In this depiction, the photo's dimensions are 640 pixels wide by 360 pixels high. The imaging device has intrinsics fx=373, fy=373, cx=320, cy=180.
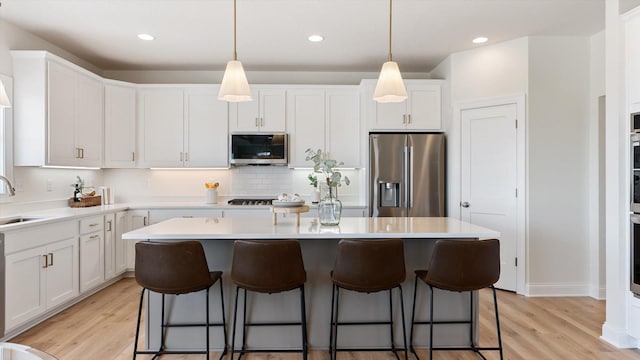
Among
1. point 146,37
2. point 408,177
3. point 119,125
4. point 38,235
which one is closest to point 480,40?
point 408,177

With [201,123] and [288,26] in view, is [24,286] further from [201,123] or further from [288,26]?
[288,26]

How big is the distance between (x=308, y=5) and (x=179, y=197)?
315cm

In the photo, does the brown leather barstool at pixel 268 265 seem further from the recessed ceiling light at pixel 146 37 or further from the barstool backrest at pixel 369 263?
the recessed ceiling light at pixel 146 37

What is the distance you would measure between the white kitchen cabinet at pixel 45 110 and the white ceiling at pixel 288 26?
1.26 feet

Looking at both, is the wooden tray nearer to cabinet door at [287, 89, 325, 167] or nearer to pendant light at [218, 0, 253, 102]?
cabinet door at [287, 89, 325, 167]

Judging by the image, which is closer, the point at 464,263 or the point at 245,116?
the point at 464,263

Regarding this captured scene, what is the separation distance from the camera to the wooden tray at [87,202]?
4207 millimetres

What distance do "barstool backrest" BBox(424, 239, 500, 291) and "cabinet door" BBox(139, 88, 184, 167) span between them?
3.65m

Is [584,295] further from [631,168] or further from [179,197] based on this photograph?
[179,197]

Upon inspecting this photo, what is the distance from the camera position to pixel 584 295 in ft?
12.9

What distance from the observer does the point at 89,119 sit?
166 inches

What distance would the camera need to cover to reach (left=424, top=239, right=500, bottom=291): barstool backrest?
224cm

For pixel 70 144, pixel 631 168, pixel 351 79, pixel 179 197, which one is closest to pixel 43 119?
pixel 70 144

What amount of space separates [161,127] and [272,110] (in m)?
1.44
